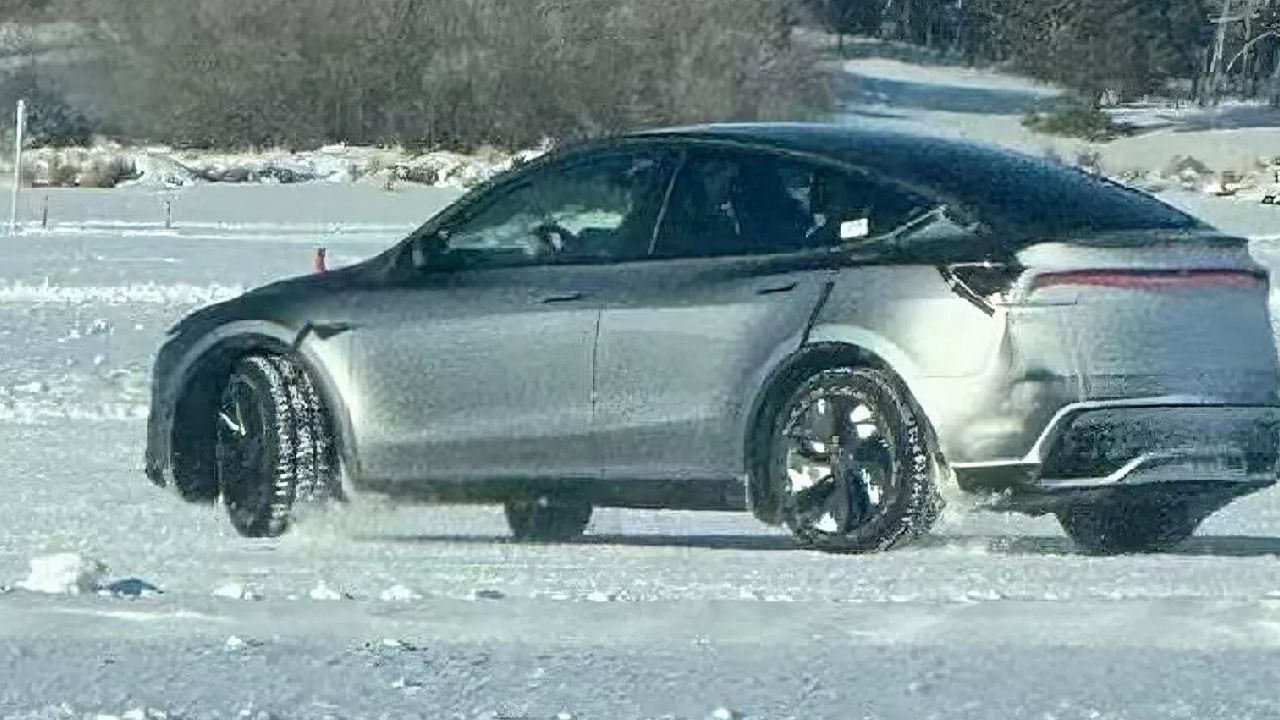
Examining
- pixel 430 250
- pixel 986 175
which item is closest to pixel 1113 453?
pixel 986 175

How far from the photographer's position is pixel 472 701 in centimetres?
602

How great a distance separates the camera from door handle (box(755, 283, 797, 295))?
9.02m

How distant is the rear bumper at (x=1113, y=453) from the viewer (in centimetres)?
866

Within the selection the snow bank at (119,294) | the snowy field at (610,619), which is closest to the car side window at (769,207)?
the snowy field at (610,619)

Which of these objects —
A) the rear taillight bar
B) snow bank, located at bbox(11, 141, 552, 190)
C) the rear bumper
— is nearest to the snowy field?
the rear bumper

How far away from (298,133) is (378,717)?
2213 inches

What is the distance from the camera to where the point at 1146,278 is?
8.80m

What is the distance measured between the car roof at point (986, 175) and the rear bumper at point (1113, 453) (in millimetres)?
568

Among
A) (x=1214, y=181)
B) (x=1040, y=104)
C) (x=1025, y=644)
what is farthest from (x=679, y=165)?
(x=1040, y=104)

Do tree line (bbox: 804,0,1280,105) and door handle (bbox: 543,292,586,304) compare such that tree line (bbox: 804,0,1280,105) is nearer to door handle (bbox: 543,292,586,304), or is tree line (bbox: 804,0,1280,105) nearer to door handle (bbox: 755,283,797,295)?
door handle (bbox: 543,292,586,304)

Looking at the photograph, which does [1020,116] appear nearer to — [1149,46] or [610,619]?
[1149,46]

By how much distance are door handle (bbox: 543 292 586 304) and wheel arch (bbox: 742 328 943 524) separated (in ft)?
2.37

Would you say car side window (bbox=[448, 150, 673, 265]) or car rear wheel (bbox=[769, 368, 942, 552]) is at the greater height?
car side window (bbox=[448, 150, 673, 265])

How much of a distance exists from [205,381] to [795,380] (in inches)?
85.2
